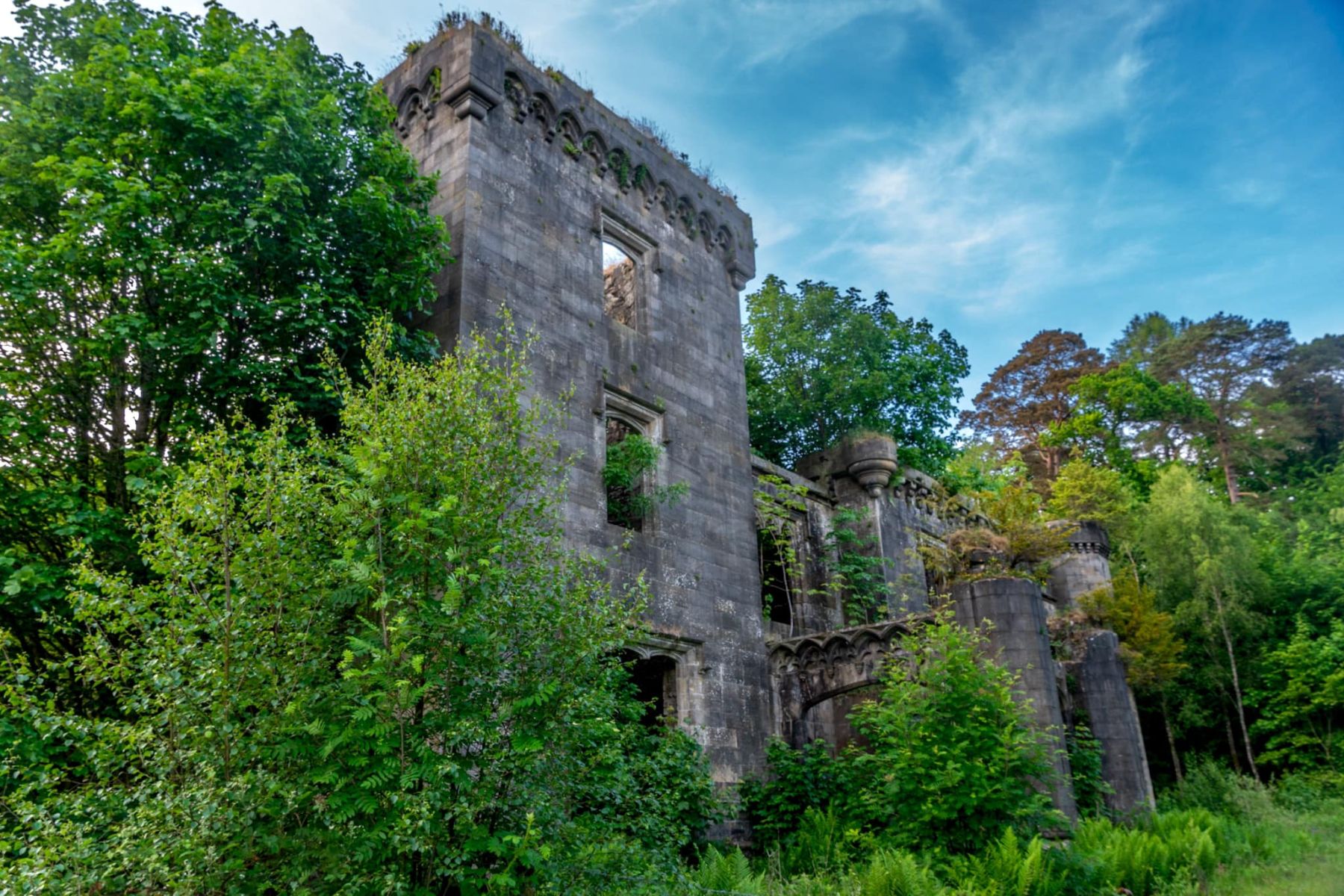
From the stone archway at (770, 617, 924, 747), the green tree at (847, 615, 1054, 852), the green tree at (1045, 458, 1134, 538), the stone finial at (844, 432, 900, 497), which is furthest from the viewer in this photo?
the green tree at (1045, 458, 1134, 538)

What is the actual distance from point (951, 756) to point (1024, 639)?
8.99ft

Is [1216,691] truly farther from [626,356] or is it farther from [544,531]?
[544,531]

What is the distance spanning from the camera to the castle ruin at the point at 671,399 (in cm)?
1384

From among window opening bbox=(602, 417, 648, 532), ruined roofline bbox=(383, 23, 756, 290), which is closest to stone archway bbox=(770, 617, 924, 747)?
window opening bbox=(602, 417, 648, 532)

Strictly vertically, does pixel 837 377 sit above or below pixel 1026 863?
above

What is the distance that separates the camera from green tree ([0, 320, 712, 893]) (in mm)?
6332

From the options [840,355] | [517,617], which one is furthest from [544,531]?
[840,355]

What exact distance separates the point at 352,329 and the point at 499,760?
259 inches

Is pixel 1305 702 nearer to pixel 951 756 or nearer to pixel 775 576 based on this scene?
pixel 775 576

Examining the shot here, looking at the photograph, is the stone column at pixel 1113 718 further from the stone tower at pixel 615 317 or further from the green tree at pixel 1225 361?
the green tree at pixel 1225 361

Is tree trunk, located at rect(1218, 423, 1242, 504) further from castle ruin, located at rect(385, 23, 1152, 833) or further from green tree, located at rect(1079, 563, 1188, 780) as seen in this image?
castle ruin, located at rect(385, 23, 1152, 833)

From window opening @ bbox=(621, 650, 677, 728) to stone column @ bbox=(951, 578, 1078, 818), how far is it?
4.37 m

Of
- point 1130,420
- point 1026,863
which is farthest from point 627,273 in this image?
point 1130,420

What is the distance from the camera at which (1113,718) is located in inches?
723
